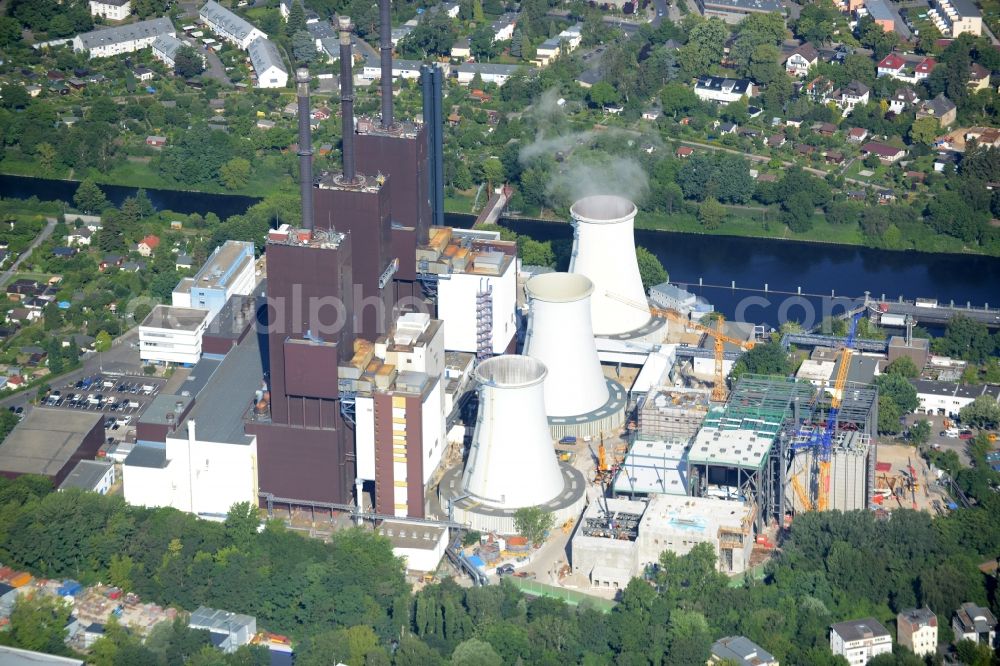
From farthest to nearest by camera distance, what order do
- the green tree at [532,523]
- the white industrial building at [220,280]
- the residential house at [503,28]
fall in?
the residential house at [503,28] < the white industrial building at [220,280] < the green tree at [532,523]

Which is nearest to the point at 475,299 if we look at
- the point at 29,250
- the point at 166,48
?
the point at 29,250

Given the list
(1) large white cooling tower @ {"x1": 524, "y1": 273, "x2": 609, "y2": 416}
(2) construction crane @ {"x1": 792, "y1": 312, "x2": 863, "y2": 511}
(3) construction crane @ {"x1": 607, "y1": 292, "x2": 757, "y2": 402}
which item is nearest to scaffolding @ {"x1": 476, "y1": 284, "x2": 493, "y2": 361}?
(1) large white cooling tower @ {"x1": 524, "y1": 273, "x2": 609, "y2": 416}

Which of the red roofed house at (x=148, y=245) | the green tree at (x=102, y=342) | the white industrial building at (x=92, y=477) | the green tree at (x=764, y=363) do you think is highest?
the green tree at (x=764, y=363)

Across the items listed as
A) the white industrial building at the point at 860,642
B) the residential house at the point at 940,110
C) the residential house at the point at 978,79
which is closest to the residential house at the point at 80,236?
the residential house at the point at 940,110

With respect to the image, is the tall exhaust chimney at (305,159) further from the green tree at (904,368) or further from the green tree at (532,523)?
the green tree at (904,368)

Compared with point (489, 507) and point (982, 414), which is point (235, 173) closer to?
point (489, 507)

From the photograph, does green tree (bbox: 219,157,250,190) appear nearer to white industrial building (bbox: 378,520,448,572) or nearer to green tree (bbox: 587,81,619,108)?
green tree (bbox: 587,81,619,108)
